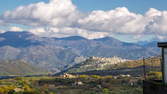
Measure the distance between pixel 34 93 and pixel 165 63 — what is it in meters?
64.3

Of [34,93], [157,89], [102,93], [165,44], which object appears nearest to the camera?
[165,44]

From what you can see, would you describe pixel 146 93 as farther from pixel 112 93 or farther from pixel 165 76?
pixel 112 93

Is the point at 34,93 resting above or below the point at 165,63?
below

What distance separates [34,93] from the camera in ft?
288

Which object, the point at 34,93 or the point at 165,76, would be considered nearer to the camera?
the point at 165,76

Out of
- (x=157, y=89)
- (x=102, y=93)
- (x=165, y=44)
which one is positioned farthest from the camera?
(x=102, y=93)

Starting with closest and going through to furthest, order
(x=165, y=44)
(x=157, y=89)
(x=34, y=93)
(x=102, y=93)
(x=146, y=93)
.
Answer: (x=165, y=44) < (x=157, y=89) < (x=146, y=93) < (x=34, y=93) < (x=102, y=93)

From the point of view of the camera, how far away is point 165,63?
2755 centimetres

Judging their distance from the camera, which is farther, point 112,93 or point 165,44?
point 112,93

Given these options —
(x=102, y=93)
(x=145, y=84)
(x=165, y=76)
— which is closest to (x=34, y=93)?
(x=102, y=93)

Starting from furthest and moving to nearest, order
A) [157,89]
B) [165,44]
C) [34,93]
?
[34,93], [157,89], [165,44]

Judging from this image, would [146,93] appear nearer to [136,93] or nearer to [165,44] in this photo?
[165,44]

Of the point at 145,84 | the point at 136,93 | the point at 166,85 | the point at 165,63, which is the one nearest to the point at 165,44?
the point at 165,63

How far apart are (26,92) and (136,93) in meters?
29.2
